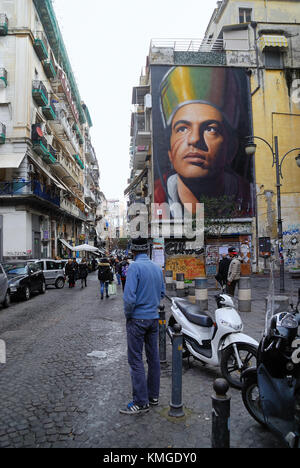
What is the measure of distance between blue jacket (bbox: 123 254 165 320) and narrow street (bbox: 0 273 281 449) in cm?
107

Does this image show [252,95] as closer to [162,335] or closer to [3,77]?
[3,77]

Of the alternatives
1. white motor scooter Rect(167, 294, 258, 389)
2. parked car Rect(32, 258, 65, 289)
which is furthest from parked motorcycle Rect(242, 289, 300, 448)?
parked car Rect(32, 258, 65, 289)

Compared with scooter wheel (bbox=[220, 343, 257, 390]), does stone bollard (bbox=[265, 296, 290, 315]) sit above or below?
above

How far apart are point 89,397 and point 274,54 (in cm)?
3321

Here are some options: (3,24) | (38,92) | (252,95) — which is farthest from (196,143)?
(3,24)

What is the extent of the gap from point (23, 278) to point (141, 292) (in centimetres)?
1206

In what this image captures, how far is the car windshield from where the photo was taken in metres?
15.1

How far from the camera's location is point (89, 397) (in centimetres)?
425

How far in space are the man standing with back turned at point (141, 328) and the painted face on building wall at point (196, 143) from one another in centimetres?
2533

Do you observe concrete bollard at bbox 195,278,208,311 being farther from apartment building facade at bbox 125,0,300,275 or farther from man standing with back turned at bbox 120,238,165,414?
apartment building facade at bbox 125,0,300,275

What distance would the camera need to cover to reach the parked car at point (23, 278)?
14116mm

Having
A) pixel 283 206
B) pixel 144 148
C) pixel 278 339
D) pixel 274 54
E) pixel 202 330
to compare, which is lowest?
pixel 202 330
